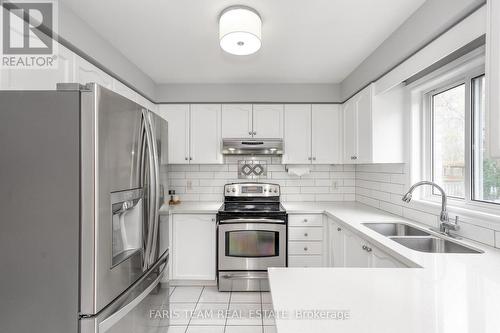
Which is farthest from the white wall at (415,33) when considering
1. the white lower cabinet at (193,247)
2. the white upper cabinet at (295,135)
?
the white lower cabinet at (193,247)

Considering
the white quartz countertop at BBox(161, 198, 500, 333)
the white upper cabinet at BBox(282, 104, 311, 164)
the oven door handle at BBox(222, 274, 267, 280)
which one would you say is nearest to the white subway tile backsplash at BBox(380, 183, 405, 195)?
the white upper cabinet at BBox(282, 104, 311, 164)

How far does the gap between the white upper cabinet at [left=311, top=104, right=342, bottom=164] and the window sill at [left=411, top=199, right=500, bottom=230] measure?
3.98 ft

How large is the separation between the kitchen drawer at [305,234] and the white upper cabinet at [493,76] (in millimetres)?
1853

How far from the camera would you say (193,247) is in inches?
109

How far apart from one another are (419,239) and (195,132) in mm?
2443

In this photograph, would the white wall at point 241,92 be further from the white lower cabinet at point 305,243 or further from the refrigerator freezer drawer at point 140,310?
the refrigerator freezer drawer at point 140,310

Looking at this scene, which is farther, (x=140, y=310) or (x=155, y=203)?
(x=155, y=203)

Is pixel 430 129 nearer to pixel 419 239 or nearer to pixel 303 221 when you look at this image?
pixel 419 239

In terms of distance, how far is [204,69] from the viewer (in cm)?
263

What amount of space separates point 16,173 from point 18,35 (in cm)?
79

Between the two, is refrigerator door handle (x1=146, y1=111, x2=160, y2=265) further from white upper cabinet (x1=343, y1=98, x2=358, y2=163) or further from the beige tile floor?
white upper cabinet (x1=343, y1=98, x2=358, y2=163)

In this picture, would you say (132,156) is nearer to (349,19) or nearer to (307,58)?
(349,19)

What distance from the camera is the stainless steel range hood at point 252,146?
296cm

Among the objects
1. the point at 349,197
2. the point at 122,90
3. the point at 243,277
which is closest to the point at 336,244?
the point at 243,277
